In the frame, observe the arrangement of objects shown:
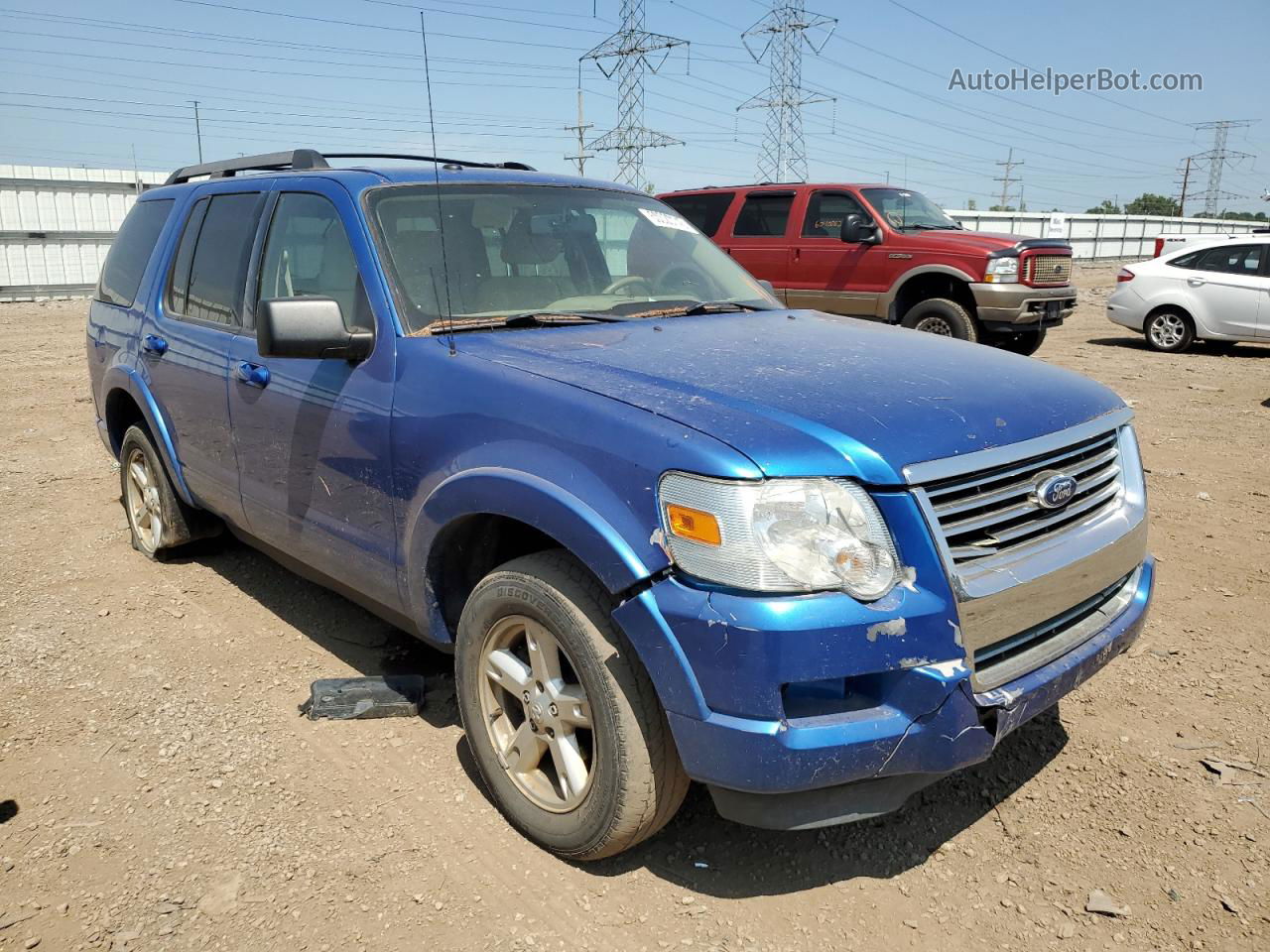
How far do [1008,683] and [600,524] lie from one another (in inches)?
41.3

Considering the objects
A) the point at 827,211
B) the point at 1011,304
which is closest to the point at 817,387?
the point at 1011,304

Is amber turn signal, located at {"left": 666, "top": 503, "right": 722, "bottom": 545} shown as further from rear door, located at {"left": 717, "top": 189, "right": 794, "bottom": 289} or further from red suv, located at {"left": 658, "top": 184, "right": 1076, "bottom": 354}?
rear door, located at {"left": 717, "top": 189, "right": 794, "bottom": 289}

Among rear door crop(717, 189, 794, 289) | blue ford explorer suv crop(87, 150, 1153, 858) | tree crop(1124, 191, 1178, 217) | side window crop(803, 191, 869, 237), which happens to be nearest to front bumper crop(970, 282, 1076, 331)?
side window crop(803, 191, 869, 237)

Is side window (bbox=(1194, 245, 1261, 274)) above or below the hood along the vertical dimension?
above

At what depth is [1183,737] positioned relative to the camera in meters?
3.27

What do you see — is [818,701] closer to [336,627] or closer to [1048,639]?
[1048,639]

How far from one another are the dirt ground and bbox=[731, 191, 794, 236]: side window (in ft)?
26.0

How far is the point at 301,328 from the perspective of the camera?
9.50 feet

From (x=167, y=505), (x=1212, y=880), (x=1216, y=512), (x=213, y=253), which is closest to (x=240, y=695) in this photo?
(x=167, y=505)

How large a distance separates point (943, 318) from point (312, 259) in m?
8.45

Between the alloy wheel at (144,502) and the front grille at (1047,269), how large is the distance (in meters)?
8.86

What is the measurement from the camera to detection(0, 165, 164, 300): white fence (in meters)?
21.0

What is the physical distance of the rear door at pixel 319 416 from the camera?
3076 mm

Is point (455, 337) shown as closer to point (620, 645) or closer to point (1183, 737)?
point (620, 645)
